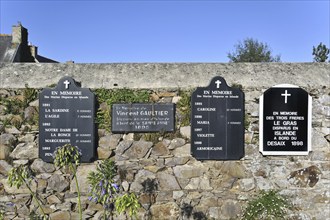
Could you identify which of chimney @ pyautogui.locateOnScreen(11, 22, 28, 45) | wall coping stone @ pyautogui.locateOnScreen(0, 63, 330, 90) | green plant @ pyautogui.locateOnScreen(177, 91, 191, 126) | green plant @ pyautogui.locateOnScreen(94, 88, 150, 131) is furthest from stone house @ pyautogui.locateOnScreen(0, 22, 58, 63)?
green plant @ pyautogui.locateOnScreen(177, 91, 191, 126)

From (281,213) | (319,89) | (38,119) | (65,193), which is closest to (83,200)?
(65,193)

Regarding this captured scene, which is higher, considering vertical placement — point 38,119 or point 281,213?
point 38,119

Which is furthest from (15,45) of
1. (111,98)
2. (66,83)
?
(111,98)

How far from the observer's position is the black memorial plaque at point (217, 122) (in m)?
5.19

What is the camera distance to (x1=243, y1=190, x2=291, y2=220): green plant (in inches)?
199

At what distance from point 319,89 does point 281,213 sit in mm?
1831

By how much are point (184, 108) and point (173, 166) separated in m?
0.83

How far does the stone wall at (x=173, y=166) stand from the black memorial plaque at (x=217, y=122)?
118 millimetres

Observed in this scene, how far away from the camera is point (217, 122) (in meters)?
5.22

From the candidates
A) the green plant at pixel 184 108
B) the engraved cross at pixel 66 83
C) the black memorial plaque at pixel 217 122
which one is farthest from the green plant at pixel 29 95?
the black memorial plaque at pixel 217 122

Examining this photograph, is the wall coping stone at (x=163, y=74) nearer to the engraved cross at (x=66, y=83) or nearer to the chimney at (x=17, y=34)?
the engraved cross at (x=66, y=83)

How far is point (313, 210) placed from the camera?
5.27m

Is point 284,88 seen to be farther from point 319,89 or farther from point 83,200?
point 83,200

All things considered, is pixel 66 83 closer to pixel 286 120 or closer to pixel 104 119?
pixel 104 119
